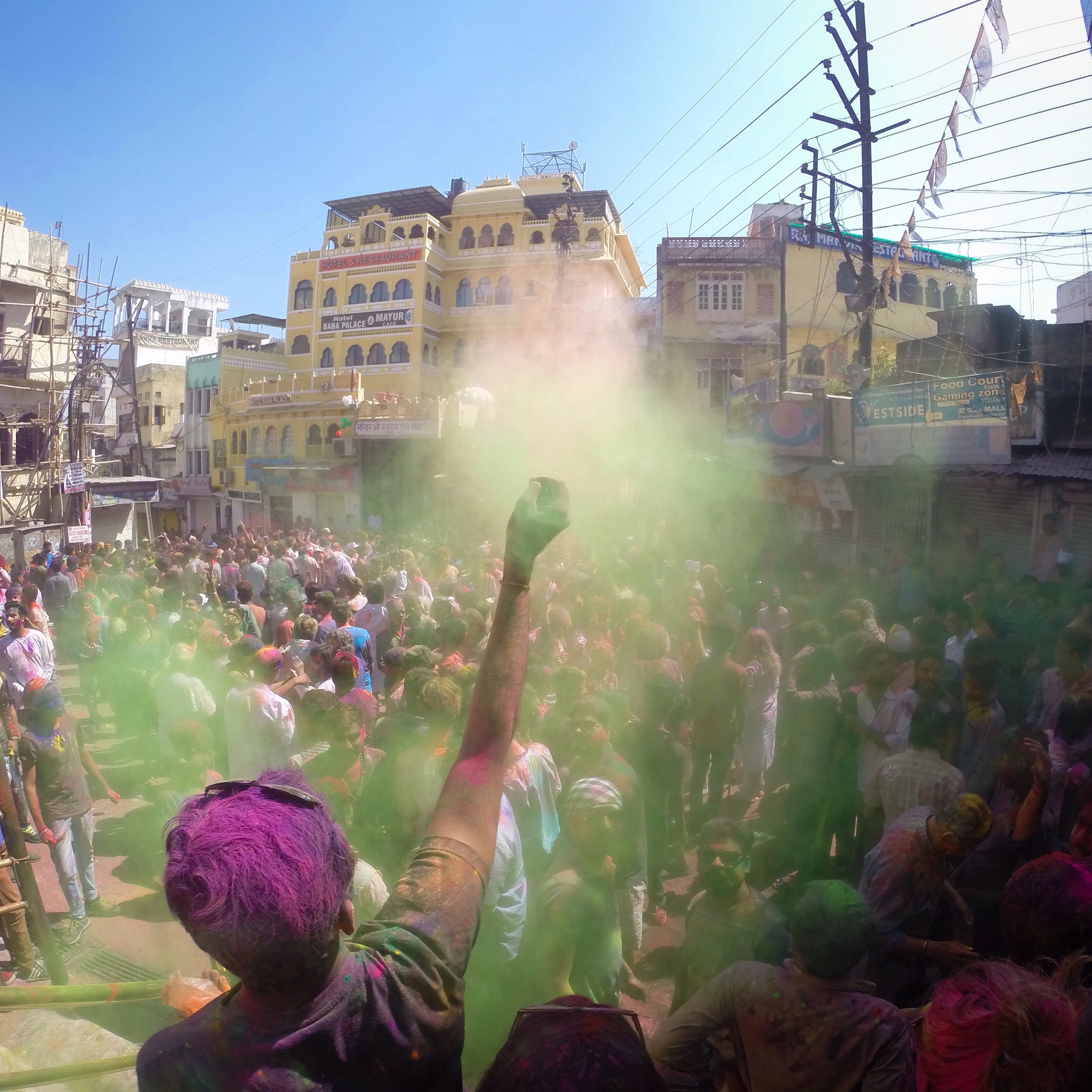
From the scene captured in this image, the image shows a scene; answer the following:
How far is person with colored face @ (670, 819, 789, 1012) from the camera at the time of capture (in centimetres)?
272

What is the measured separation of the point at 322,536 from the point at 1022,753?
1651cm

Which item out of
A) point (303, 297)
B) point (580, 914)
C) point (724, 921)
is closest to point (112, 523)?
point (303, 297)

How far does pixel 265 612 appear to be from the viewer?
9.36 metres

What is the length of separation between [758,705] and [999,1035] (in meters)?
4.43

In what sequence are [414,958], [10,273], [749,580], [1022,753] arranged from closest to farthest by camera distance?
1. [414,958]
2. [1022,753]
3. [749,580]
4. [10,273]

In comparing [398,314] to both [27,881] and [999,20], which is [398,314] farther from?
[27,881]

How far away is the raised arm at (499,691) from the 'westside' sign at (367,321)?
3551 cm

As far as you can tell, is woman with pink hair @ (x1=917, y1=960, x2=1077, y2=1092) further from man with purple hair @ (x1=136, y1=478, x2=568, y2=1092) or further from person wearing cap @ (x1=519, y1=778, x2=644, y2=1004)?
person wearing cap @ (x1=519, y1=778, x2=644, y2=1004)

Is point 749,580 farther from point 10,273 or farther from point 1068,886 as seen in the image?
point 10,273

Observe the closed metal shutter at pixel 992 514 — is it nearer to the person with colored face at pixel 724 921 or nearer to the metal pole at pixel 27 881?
the person with colored face at pixel 724 921

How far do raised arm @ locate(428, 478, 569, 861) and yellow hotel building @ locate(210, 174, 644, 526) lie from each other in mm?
29719

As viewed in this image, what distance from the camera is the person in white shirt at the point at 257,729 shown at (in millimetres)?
4414

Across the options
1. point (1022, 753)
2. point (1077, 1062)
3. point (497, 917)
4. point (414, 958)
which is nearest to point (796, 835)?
point (1022, 753)

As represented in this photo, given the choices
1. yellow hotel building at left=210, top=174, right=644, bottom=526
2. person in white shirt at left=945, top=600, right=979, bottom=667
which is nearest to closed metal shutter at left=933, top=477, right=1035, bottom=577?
person in white shirt at left=945, top=600, right=979, bottom=667
